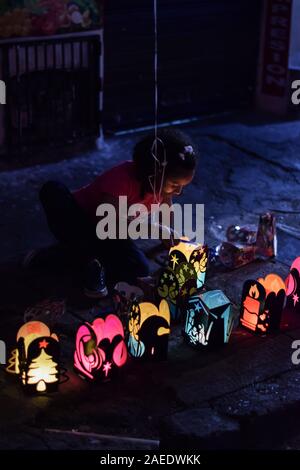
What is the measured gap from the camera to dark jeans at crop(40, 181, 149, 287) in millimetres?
6336

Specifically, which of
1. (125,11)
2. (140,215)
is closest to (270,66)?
(125,11)

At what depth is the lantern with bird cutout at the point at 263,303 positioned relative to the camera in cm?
560

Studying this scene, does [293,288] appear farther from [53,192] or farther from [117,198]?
[53,192]

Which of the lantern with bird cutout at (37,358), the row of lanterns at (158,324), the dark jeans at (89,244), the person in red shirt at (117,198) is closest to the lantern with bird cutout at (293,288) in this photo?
the row of lanterns at (158,324)

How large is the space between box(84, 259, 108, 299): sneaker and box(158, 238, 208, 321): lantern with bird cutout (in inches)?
18.1

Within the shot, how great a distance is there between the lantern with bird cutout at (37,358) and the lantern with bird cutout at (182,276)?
3.56 ft

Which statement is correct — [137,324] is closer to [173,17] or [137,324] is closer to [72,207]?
[72,207]

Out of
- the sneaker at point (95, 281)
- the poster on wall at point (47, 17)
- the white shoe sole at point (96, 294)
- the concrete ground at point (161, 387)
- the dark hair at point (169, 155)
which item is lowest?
the concrete ground at point (161, 387)

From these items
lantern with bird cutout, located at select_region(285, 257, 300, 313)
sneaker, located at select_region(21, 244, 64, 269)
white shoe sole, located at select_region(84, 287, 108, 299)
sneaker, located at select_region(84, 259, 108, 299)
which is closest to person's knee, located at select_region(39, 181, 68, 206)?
sneaker, located at select_region(21, 244, 64, 269)

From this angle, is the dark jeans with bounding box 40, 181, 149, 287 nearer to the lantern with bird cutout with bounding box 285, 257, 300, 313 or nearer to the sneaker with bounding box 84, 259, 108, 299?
the sneaker with bounding box 84, 259, 108, 299

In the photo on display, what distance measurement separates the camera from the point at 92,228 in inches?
252

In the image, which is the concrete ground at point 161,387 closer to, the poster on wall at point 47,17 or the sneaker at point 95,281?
the sneaker at point 95,281

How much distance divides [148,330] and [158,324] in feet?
0.23

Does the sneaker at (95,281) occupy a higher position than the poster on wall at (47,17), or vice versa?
the poster on wall at (47,17)
